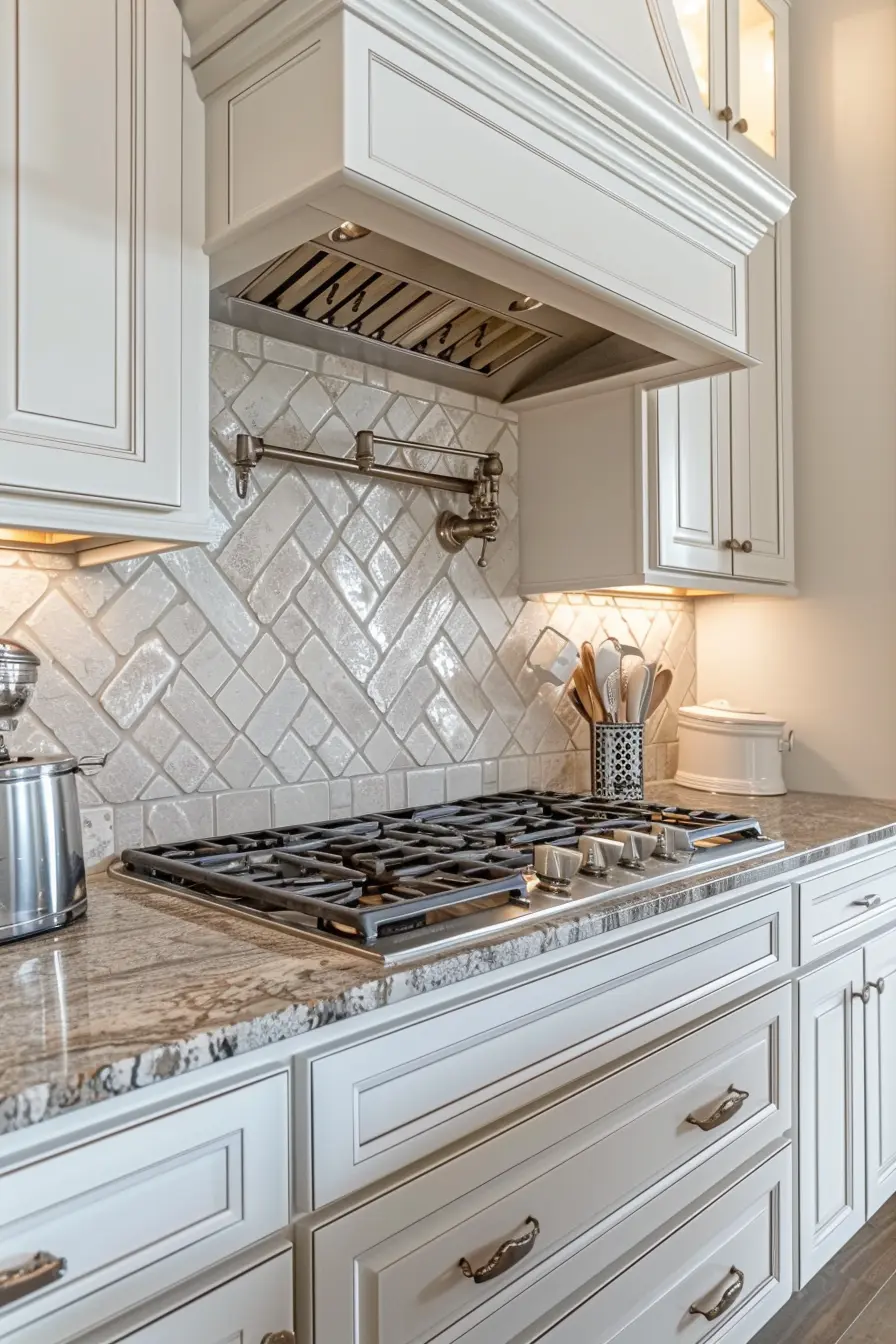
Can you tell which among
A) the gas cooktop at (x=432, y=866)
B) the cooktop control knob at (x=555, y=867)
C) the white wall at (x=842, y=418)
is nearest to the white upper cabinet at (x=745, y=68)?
the white wall at (x=842, y=418)

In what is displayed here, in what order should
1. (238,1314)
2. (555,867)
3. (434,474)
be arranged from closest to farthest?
(238,1314), (555,867), (434,474)

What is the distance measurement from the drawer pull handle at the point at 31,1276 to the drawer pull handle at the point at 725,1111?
99cm

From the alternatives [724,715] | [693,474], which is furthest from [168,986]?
[724,715]

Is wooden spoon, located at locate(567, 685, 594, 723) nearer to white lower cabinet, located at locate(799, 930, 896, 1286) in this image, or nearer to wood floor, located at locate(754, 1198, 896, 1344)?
white lower cabinet, located at locate(799, 930, 896, 1286)

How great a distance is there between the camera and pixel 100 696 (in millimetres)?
1519

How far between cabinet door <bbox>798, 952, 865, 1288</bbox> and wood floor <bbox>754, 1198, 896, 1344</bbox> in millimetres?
93

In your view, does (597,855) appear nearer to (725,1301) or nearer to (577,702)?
(725,1301)

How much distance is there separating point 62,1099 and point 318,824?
1034 millimetres

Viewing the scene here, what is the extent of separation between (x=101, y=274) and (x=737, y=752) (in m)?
1.82

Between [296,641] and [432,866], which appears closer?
[432,866]

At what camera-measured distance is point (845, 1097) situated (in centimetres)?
192

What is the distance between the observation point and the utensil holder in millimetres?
2229

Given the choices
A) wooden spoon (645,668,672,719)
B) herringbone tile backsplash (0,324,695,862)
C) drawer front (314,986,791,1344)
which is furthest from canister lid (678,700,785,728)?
drawer front (314,986,791,1344)

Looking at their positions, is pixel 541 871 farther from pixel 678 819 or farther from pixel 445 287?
pixel 445 287
